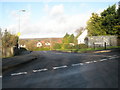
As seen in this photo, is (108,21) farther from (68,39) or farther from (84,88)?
(68,39)

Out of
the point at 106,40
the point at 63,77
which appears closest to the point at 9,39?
the point at 63,77

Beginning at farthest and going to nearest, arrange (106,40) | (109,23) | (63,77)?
(109,23) < (106,40) < (63,77)

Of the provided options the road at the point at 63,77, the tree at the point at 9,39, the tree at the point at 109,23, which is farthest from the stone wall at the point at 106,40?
the road at the point at 63,77

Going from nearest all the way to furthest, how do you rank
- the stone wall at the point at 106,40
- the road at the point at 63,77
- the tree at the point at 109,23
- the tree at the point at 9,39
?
the road at the point at 63,77, the tree at the point at 9,39, the stone wall at the point at 106,40, the tree at the point at 109,23

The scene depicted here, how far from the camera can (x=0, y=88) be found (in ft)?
14.1

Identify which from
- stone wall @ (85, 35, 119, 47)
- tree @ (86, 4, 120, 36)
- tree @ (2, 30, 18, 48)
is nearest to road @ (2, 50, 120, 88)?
tree @ (2, 30, 18, 48)

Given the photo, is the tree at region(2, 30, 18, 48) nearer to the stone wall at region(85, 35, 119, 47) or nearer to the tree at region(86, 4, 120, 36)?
the stone wall at region(85, 35, 119, 47)

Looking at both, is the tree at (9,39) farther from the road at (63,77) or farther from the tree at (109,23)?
the tree at (109,23)

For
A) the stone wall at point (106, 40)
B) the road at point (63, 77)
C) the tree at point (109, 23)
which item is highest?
the tree at point (109, 23)

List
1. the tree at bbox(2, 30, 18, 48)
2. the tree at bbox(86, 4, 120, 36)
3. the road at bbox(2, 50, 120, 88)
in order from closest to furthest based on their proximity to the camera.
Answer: the road at bbox(2, 50, 120, 88), the tree at bbox(2, 30, 18, 48), the tree at bbox(86, 4, 120, 36)

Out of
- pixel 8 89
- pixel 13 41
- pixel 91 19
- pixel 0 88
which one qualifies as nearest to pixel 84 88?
pixel 8 89

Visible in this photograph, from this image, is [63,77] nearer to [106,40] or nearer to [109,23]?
[106,40]

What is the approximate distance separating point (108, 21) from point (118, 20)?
7.84 ft

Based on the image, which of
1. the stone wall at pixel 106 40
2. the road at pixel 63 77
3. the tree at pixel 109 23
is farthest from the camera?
the tree at pixel 109 23
